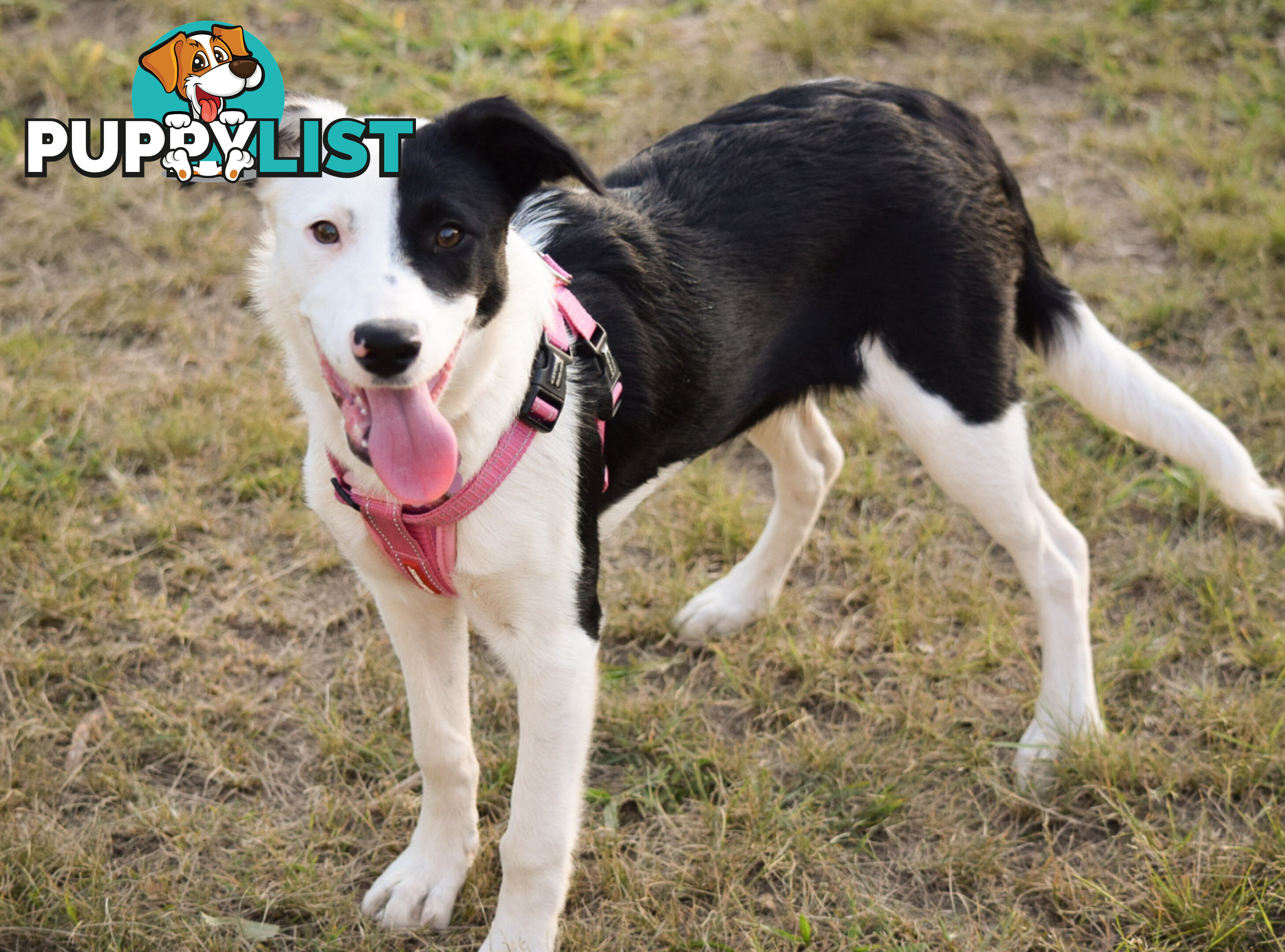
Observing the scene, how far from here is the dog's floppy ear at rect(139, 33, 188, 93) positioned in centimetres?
289

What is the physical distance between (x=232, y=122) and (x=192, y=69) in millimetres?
507

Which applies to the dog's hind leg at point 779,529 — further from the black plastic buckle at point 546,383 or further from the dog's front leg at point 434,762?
the black plastic buckle at point 546,383

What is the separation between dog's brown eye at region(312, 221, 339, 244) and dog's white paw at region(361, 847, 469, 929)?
1419mm

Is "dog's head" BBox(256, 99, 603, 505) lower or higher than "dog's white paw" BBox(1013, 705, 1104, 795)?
higher

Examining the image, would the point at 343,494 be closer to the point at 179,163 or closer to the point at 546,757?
the point at 546,757

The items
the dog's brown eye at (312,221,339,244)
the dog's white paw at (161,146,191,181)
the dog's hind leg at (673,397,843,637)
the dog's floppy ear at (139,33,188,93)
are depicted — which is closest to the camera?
the dog's brown eye at (312,221,339,244)

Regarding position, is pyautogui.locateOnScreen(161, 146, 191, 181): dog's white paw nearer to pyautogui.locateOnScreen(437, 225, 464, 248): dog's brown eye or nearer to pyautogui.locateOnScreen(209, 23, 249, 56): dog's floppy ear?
pyautogui.locateOnScreen(209, 23, 249, 56): dog's floppy ear

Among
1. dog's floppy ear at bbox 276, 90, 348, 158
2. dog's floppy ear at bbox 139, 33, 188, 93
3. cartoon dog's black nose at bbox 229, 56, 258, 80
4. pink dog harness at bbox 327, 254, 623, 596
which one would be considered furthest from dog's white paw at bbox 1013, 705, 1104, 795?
dog's floppy ear at bbox 139, 33, 188, 93

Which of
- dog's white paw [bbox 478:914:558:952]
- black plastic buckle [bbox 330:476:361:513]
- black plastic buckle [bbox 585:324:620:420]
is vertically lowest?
dog's white paw [bbox 478:914:558:952]

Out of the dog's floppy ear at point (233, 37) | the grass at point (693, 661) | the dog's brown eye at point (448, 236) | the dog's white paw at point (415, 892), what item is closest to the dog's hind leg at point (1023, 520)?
the grass at point (693, 661)

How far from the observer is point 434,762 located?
259cm

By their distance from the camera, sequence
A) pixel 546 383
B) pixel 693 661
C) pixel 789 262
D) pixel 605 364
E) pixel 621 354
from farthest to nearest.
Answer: pixel 693 661, pixel 789 262, pixel 621 354, pixel 605 364, pixel 546 383

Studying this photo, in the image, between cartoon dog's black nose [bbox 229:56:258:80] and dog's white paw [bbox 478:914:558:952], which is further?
cartoon dog's black nose [bbox 229:56:258:80]

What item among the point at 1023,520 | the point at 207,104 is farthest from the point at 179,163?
the point at 1023,520
